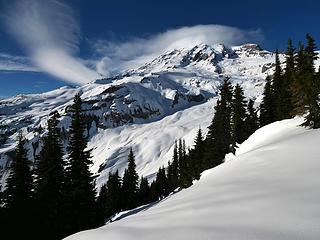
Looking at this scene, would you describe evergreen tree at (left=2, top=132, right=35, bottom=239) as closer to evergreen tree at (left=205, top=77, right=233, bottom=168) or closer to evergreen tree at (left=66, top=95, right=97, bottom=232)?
evergreen tree at (left=66, top=95, right=97, bottom=232)

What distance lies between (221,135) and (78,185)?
76.2 ft

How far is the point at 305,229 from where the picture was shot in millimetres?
2545

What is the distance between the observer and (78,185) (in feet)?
→ 58.1

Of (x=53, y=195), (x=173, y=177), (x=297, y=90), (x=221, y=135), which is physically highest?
(x=297, y=90)

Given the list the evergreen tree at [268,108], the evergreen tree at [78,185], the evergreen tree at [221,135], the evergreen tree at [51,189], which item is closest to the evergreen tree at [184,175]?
the evergreen tree at [221,135]

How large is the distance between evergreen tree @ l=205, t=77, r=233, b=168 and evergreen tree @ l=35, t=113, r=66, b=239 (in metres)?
21.1

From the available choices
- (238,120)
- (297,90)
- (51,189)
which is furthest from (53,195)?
(238,120)

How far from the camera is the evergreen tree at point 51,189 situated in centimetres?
1642

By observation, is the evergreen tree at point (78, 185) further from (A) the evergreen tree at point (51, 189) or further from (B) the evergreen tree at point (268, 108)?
(B) the evergreen tree at point (268, 108)

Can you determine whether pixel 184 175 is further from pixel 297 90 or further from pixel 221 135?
pixel 297 90

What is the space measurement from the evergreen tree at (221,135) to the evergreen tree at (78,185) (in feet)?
61.4

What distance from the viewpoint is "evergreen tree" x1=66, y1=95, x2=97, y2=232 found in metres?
16.9

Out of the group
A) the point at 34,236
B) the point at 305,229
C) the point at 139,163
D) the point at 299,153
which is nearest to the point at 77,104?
the point at 34,236

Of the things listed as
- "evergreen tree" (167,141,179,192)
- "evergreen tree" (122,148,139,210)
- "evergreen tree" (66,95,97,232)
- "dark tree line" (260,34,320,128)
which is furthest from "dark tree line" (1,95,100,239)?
"evergreen tree" (167,141,179,192)
